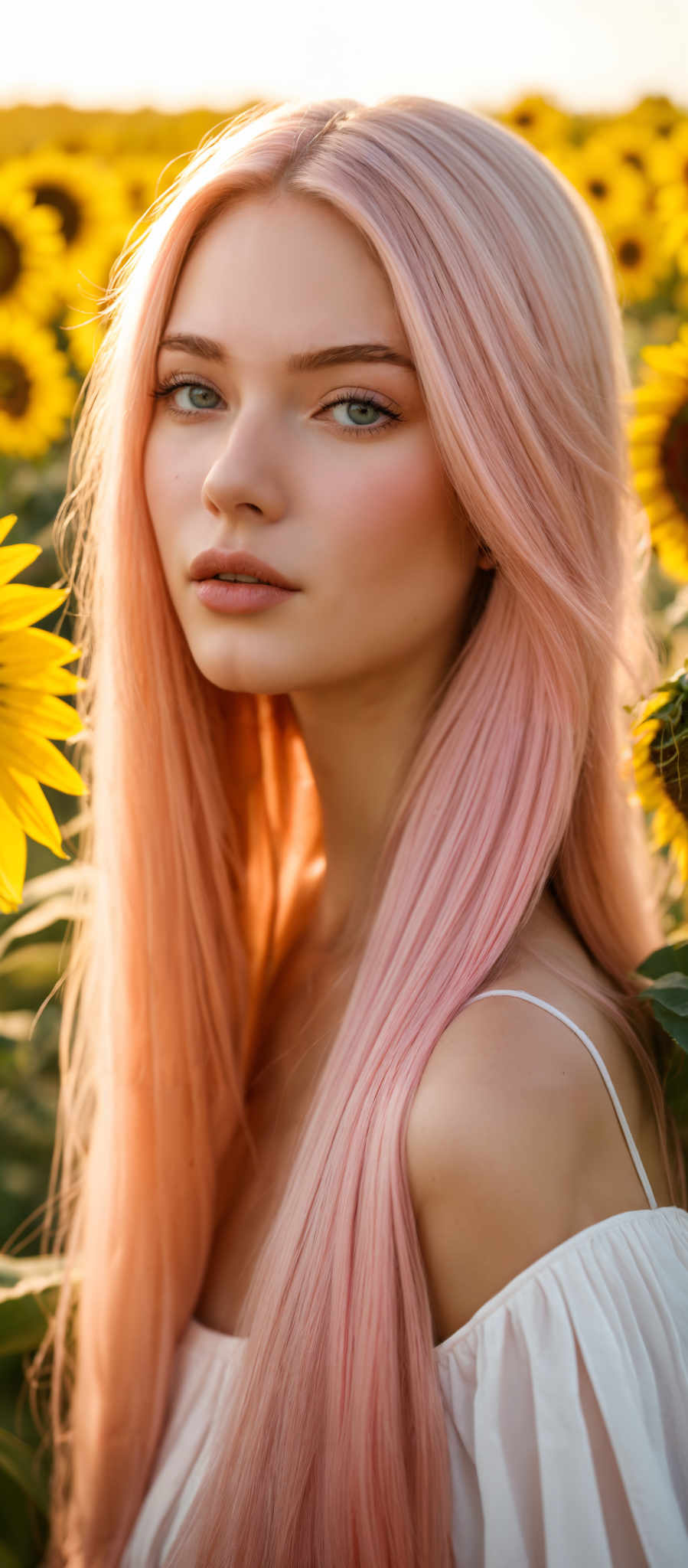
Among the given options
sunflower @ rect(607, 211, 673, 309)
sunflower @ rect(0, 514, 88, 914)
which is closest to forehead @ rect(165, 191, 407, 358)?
sunflower @ rect(0, 514, 88, 914)

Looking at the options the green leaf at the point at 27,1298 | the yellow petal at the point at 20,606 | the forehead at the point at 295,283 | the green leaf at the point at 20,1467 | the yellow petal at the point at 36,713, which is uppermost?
the forehead at the point at 295,283

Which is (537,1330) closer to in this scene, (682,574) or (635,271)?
(682,574)

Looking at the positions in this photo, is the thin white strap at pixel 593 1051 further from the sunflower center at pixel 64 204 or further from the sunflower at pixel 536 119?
the sunflower at pixel 536 119

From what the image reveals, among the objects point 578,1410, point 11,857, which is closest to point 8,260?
point 11,857

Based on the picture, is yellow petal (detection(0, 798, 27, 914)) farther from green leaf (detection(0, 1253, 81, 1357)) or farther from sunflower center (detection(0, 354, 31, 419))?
sunflower center (detection(0, 354, 31, 419))

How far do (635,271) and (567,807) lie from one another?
268 cm

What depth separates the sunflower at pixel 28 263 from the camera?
101 inches

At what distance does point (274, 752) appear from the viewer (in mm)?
1804

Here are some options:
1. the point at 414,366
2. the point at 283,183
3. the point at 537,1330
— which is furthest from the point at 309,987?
the point at 283,183

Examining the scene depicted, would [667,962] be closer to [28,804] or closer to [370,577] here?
[370,577]

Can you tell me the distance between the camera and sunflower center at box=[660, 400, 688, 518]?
1.92 metres

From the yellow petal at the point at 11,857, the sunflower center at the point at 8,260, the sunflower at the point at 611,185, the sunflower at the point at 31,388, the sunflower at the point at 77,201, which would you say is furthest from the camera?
the sunflower at the point at 611,185

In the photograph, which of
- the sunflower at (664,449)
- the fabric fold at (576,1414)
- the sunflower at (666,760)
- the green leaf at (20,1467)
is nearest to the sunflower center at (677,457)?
the sunflower at (664,449)

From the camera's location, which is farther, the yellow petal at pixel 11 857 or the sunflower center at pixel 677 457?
the sunflower center at pixel 677 457
